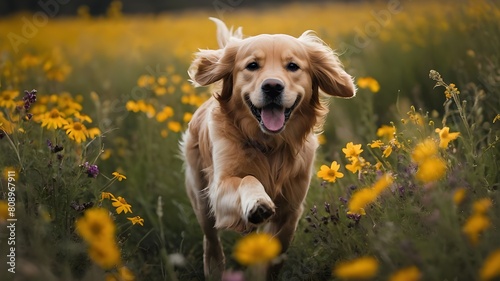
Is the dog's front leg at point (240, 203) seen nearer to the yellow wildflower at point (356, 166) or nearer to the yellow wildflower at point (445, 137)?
the yellow wildflower at point (356, 166)

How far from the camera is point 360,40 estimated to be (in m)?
7.58

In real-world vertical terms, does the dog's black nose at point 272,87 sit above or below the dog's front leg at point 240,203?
above

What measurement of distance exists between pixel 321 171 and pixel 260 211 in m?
0.56

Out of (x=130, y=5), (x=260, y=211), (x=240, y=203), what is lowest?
(x=130, y=5)

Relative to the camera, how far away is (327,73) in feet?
12.3

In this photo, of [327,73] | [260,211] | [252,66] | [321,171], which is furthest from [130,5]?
[260,211]

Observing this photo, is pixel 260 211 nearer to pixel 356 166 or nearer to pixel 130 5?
pixel 356 166

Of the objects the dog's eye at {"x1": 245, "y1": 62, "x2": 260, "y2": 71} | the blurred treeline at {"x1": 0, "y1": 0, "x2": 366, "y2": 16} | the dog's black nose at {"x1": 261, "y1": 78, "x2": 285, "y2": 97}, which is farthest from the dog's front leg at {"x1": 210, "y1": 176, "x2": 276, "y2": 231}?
the blurred treeline at {"x1": 0, "y1": 0, "x2": 366, "y2": 16}

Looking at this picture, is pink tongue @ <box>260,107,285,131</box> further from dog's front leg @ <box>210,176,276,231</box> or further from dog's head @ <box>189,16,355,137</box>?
dog's front leg @ <box>210,176,276,231</box>

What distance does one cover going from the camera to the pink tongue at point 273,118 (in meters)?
3.28

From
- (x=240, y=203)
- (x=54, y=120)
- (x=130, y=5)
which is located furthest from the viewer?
(x=130, y=5)

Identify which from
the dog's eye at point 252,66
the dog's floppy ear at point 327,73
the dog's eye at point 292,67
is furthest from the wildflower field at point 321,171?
the dog's eye at point 252,66

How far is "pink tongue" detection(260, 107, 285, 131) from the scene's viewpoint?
3280 millimetres

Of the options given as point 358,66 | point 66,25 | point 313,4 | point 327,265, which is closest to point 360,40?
point 358,66
